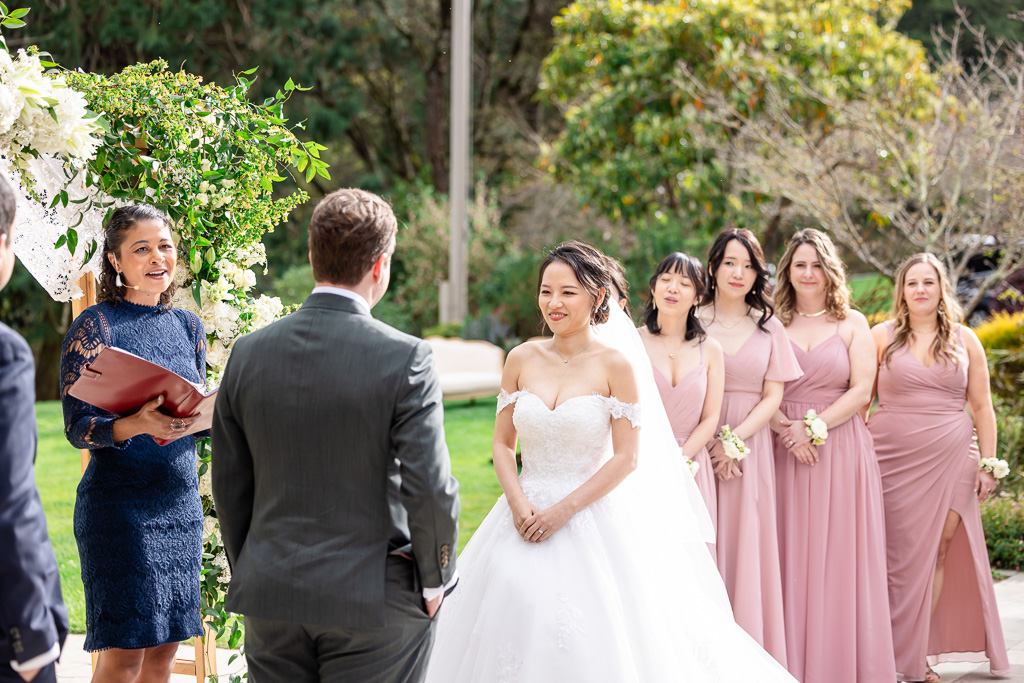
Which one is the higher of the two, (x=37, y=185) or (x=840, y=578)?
(x=37, y=185)

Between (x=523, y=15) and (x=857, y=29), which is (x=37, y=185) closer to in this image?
(x=857, y=29)

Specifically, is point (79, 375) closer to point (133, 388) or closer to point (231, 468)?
point (133, 388)

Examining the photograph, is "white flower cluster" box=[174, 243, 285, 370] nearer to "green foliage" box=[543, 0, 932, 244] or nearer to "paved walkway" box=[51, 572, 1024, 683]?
"paved walkway" box=[51, 572, 1024, 683]

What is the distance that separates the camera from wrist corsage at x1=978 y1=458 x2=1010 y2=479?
4810 mm

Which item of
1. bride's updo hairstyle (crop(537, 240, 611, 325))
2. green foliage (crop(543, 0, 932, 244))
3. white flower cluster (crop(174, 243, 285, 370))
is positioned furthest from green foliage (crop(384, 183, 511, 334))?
bride's updo hairstyle (crop(537, 240, 611, 325))

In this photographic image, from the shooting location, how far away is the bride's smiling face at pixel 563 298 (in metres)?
3.59

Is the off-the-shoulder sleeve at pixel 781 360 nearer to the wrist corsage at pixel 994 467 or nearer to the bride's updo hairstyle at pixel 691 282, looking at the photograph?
the bride's updo hairstyle at pixel 691 282

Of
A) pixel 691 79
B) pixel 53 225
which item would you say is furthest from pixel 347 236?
pixel 691 79

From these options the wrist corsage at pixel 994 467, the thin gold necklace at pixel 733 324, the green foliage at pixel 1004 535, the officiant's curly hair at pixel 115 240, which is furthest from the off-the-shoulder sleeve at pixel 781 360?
the green foliage at pixel 1004 535

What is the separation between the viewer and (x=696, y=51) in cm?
1141

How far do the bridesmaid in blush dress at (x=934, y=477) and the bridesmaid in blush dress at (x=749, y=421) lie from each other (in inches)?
31.0

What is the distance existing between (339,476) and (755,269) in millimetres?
2929

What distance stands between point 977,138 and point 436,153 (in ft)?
47.1

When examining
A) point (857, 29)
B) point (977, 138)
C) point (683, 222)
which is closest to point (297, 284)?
point (683, 222)
